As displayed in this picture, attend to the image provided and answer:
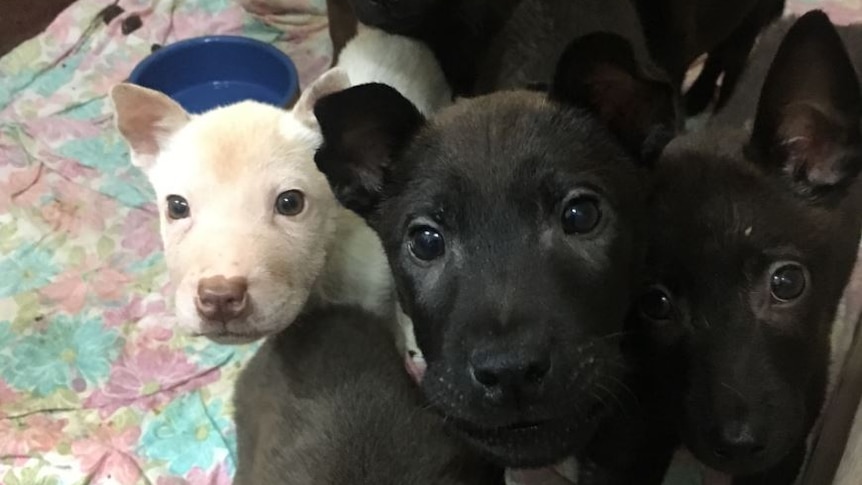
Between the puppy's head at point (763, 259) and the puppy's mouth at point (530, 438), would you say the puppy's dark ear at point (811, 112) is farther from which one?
the puppy's mouth at point (530, 438)

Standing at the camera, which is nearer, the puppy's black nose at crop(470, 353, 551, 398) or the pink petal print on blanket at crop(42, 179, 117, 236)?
the puppy's black nose at crop(470, 353, 551, 398)

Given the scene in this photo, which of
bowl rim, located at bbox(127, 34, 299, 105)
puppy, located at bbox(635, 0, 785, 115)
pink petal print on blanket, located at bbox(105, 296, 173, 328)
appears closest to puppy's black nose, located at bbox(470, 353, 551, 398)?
puppy, located at bbox(635, 0, 785, 115)

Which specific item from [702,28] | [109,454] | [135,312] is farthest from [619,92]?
[135,312]

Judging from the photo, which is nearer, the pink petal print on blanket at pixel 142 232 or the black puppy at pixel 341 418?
the black puppy at pixel 341 418

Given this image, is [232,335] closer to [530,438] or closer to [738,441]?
[530,438]

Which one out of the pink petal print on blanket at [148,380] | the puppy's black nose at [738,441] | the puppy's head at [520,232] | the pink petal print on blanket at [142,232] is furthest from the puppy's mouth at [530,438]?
the pink petal print on blanket at [142,232]

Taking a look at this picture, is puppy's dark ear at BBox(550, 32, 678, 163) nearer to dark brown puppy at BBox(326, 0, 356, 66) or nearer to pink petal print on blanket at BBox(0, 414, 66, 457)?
dark brown puppy at BBox(326, 0, 356, 66)

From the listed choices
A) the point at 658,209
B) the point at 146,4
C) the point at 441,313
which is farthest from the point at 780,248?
the point at 146,4
